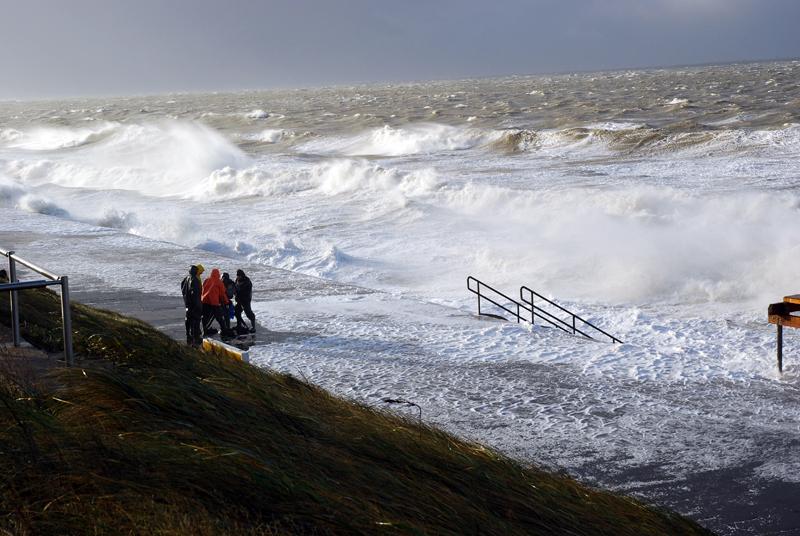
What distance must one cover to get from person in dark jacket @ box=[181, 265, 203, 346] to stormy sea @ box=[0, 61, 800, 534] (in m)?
1.19

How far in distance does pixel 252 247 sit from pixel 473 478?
21933 millimetres

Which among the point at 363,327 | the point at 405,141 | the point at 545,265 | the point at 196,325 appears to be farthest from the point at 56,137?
the point at 196,325

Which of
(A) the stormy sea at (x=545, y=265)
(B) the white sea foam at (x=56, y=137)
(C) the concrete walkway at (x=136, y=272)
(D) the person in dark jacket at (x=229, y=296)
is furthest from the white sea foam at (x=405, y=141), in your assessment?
(D) the person in dark jacket at (x=229, y=296)

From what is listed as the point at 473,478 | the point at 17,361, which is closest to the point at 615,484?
the point at 473,478

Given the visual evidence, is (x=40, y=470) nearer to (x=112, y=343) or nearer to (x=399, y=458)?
(x=399, y=458)

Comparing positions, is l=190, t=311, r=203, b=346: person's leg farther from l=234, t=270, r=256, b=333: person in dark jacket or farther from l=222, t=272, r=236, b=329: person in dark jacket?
l=234, t=270, r=256, b=333: person in dark jacket

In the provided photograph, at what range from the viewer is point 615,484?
27.1 feet

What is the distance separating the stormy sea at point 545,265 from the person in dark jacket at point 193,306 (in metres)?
1.19

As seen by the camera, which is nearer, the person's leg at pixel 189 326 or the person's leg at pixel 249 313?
the person's leg at pixel 189 326

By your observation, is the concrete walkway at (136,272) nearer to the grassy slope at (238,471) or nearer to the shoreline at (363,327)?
the shoreline at (363,327)

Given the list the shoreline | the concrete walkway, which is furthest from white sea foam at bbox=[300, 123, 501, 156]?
the concrete walkway

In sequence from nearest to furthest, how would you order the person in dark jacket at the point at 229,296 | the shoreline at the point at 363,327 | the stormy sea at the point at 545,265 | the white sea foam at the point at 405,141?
the shoreline at the point at 363,327 < the stormy sea at the point at 545,265 < the person in dark jacket at the point at 229,296 < the white sea foam at the point at 405,141

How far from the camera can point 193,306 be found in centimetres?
1349

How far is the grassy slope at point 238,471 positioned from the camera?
4.09 metres
